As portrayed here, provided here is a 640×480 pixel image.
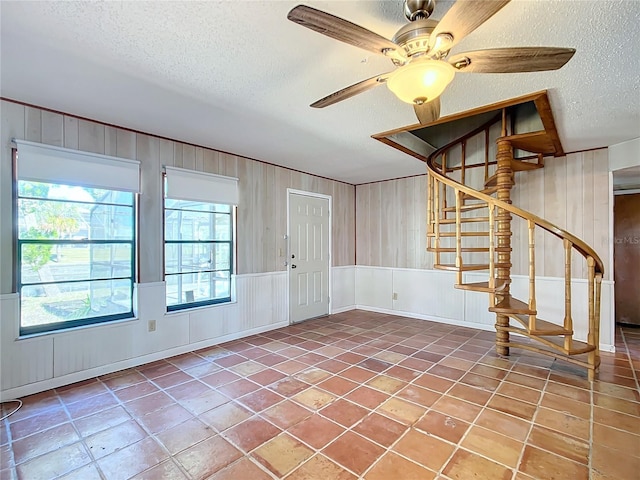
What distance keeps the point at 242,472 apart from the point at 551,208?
4.49m

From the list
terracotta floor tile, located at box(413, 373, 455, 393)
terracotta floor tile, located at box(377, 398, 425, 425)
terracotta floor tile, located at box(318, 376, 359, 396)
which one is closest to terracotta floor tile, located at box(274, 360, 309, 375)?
terracotta floor tile, located at box(318, 376, 359, 396)

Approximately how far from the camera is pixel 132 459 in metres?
1.86

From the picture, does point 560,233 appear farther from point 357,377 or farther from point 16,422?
point 16,422

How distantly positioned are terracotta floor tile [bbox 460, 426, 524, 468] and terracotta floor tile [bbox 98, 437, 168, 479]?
1.87 m

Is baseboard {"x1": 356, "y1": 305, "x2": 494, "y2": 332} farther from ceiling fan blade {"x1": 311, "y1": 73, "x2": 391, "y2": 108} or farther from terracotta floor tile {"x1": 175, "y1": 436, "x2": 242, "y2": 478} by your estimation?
ceiling fan blade {"x1": 311, "y1": 73, "x2": 391, "y2": 108}

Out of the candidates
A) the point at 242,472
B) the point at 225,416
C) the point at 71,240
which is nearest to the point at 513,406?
the point at 242,472

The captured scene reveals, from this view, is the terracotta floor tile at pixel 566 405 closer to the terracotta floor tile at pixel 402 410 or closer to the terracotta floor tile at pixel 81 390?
the terracotta floor tile at pixel 402 410

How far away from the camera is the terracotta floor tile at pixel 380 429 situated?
2041mm

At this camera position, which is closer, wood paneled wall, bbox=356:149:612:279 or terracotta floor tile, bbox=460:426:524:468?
terracotta floor tile, bbox=460:426:524:468

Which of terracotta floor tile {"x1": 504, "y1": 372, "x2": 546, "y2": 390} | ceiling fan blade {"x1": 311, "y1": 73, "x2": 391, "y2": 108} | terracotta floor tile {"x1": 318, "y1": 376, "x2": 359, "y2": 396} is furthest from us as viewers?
terracotta floor tile {"x1": 504, "y1": 372, "x2": 546, "y2": 390}

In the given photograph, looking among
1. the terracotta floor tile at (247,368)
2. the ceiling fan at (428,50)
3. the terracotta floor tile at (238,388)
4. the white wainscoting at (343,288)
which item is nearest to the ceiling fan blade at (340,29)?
the ceiling fan at (428,50)

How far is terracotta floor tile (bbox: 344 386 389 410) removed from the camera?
8.17 ft

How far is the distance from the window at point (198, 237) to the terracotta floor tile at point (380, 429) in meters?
2.47

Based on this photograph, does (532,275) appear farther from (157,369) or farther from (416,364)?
(157,369)
